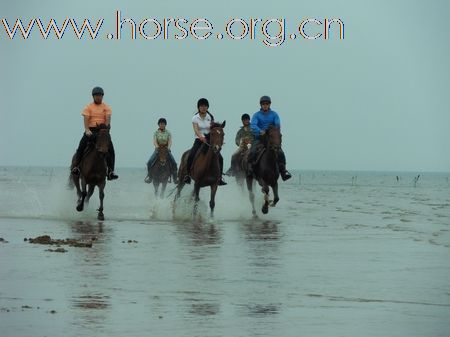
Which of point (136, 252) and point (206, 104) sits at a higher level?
point (206, 104)

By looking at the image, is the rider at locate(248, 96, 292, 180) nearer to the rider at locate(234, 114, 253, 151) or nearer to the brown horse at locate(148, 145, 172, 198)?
the rider at locate(234, 114, 253, 151)

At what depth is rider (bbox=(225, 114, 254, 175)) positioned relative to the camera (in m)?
26.9

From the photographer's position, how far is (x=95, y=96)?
72.3ft

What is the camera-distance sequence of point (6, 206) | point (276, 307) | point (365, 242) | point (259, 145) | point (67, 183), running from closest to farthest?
1. point (276, 307)
2. point (365, 242)
3. point (259, 145)
4. point (67, 183)
5. point (6, 206)

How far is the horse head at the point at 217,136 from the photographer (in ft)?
70.6

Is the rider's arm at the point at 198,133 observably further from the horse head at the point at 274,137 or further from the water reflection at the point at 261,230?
the water reflection at the point at 261,230

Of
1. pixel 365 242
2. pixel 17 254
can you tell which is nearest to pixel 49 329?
pixel 17 254

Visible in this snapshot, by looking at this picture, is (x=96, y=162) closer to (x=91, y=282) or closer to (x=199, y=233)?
(x=199, y=233)

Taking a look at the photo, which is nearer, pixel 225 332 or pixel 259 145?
pixel 225 332

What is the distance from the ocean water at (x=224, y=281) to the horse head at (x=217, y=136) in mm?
1674

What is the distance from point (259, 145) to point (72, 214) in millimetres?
4722

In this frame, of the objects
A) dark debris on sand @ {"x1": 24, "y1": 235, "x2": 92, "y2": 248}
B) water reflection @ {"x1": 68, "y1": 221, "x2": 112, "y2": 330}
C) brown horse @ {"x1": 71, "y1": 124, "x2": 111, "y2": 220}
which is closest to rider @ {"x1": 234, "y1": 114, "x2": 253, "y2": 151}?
brown horse @ {"x1": 71, "y1": 124, "x2": 111, "y2": 220}

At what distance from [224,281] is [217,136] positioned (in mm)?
10708

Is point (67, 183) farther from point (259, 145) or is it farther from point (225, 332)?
point (225, 332)
